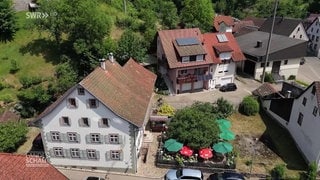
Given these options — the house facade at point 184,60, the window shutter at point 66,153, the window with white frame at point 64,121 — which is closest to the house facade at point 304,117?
Answer: the house facade at point 184,60

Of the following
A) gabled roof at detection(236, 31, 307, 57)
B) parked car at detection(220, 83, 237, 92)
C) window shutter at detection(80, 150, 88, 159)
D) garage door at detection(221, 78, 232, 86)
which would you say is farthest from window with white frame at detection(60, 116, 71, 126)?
gabled roof at detection(236, 31, 307, 57)

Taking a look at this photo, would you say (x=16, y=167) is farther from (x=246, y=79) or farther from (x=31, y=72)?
(x=246, y=79)

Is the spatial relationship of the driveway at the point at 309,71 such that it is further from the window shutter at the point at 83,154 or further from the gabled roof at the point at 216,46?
the window shutter at the point at 83,154

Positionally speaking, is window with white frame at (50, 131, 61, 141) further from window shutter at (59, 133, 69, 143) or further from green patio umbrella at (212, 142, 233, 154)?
green patio umbrella at (212, 142, 233, 154)

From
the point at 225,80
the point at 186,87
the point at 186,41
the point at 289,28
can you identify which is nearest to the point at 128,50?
the point at 186,41

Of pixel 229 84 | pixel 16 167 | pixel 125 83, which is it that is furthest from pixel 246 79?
pixel 16 167
